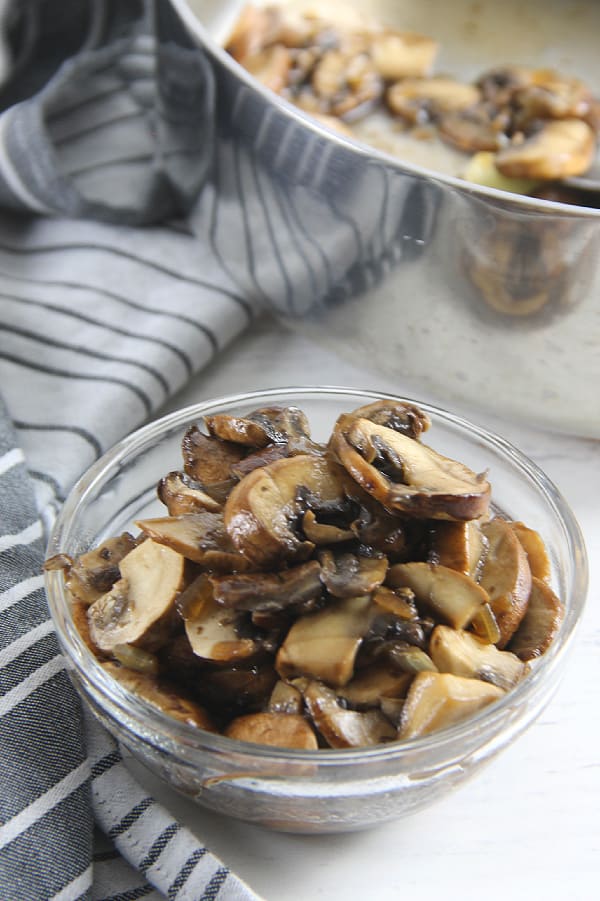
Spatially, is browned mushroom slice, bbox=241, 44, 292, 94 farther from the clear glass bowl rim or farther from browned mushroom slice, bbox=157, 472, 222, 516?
browned mushroom slice, bbox=157, 472, 222, 516

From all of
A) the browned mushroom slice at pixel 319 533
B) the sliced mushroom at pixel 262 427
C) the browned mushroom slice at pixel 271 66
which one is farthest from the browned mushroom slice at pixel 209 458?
the browned mushroom slice at pixel 271 66

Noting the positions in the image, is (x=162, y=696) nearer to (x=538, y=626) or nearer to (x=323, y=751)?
(x=323, y=751)

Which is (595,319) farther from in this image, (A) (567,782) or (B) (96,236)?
(B) (96,236)

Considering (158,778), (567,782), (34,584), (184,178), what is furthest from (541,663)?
(184,178)

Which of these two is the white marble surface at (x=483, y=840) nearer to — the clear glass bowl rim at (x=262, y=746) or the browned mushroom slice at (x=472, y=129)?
the clear glass bowl rim at (x=262, y=746)

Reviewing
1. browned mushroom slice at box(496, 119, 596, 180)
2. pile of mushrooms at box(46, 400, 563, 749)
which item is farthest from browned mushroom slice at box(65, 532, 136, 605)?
browned mushroom slice at box(496, 119, 596, 180)

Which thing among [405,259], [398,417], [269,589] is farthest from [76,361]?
[269,589]
